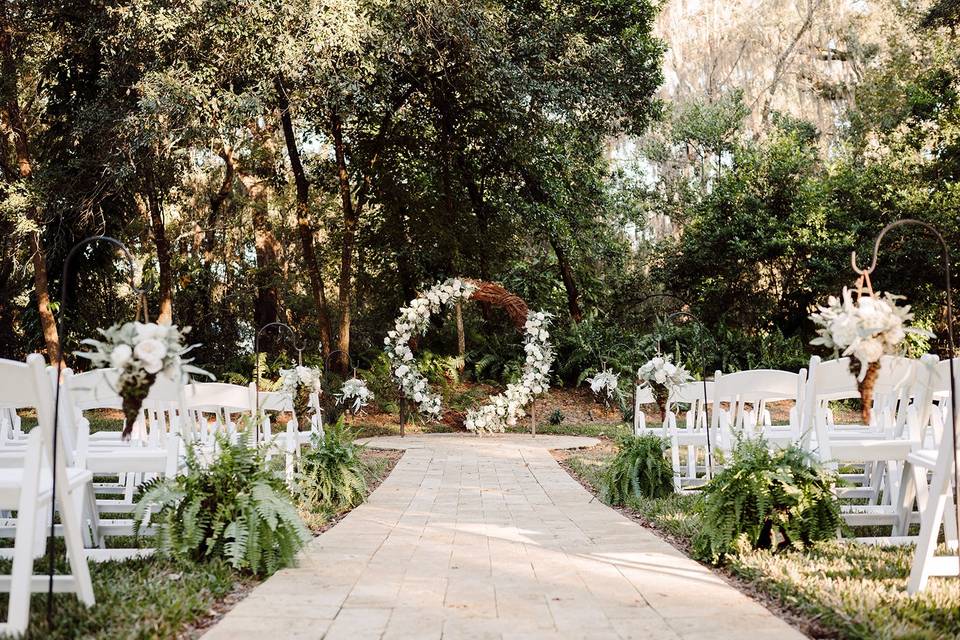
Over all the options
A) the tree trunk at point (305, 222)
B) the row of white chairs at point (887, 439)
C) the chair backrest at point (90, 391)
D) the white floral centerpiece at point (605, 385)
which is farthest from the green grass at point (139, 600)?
the tree trunk at point (305, 222)

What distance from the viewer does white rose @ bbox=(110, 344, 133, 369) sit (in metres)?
3.59

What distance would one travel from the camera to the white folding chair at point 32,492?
10.6ft

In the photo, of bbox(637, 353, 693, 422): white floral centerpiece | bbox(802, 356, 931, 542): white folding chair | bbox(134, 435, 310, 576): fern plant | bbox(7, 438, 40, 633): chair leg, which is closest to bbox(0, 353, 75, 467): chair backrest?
bbox(7, 438, 40, 633): chair leg

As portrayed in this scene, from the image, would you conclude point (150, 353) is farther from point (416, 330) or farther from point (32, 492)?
point (416, 330)

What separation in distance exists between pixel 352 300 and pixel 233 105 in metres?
11.0

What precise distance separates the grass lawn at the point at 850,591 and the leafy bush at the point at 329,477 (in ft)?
9.17

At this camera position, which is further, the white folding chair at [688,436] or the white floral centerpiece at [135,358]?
the white folding chair at [688,436]

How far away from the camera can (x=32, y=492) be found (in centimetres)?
331

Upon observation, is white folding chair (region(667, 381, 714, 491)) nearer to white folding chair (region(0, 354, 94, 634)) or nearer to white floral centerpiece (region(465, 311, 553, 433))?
white folding chair (region(0, 354, 94, 634))

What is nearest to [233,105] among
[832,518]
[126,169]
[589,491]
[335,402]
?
[126,169]

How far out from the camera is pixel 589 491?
8.21m

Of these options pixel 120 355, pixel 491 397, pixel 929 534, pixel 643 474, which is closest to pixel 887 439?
pixel 929 534

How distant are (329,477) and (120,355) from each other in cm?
367

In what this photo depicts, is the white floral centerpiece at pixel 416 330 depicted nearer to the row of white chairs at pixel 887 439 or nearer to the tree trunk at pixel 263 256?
the tree trunk at pixel 263 256
